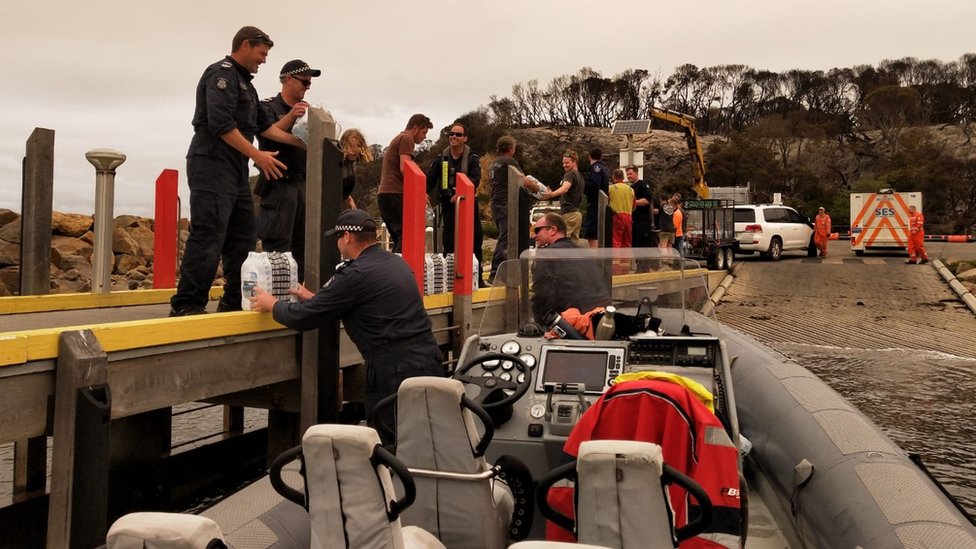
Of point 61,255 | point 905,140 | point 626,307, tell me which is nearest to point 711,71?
point 905,140

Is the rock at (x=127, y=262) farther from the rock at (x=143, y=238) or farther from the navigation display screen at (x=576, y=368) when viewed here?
the navigation display screen at (x=576, y=368)

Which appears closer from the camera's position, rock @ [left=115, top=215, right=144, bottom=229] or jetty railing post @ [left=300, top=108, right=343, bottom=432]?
jetty railing post @ [left=300, top=108, right=343, bottom=432]

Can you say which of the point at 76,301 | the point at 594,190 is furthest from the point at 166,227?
the point at 594,190

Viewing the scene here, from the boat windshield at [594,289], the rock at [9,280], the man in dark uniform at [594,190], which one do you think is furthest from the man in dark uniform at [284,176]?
the rock at [9,280]

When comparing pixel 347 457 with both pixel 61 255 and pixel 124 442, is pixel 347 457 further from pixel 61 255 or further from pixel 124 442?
pixel 61 255

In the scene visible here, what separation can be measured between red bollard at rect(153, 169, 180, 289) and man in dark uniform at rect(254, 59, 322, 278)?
2.19 metres

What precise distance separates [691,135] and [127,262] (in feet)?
67.0

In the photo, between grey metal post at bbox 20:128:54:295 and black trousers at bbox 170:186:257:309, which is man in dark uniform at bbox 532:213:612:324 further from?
grey metal post at bbox 20:128:54:295

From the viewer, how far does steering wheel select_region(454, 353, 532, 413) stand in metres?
4.19

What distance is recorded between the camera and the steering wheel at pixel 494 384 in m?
4.19

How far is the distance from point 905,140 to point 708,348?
63988 millimetres

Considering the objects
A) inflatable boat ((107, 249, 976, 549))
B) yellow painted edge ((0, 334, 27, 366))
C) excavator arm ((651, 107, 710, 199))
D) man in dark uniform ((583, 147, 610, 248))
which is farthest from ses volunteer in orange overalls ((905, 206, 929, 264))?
yellow painted edge ((0, 334, 27, 366))

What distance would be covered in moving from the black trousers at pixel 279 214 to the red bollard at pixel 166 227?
217 centimetres

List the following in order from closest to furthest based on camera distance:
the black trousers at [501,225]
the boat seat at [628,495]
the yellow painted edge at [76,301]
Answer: the boat seat at [628,495] → the yellow painted edge at [76,301] → the black trousers at [501,225]
